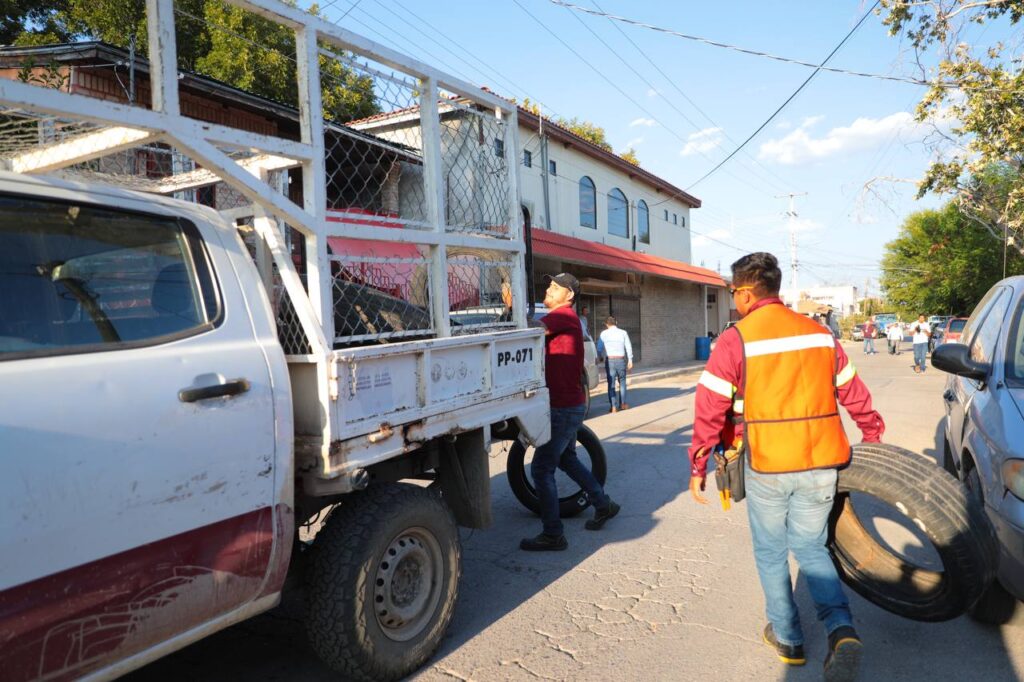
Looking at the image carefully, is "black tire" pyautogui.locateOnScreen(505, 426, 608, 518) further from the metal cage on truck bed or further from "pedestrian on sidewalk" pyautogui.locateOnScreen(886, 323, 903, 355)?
"pedestrian on sidewalk" pyautogui.locateOnScreen(886, 323, 903, 355)

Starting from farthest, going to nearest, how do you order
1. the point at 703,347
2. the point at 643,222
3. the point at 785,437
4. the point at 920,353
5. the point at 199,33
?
the point at 703,347 < the point at 643,222 < the point at 920,353 < the point at 199,33 < the point at 785,437

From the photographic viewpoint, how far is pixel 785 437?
2957 millimetres

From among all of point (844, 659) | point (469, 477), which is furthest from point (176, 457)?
point (844, 659)

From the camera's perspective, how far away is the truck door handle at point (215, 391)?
2234mm

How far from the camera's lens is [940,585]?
119 inches

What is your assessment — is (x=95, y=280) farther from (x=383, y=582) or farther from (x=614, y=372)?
(x=614, y=372)

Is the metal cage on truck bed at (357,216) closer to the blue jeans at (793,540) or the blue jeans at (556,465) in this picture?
the blue jeans at (556,465)

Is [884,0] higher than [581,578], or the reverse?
[884,0]

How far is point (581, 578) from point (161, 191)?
329 centimetres

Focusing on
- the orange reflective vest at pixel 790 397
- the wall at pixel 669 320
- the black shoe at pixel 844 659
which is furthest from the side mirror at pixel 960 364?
the wall at pixel 669 320

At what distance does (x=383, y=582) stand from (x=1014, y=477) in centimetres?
278

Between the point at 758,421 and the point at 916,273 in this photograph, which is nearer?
the point at 758,421

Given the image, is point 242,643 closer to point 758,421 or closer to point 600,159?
point 758,421

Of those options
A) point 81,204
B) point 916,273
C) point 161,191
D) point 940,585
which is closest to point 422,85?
point 161,191
